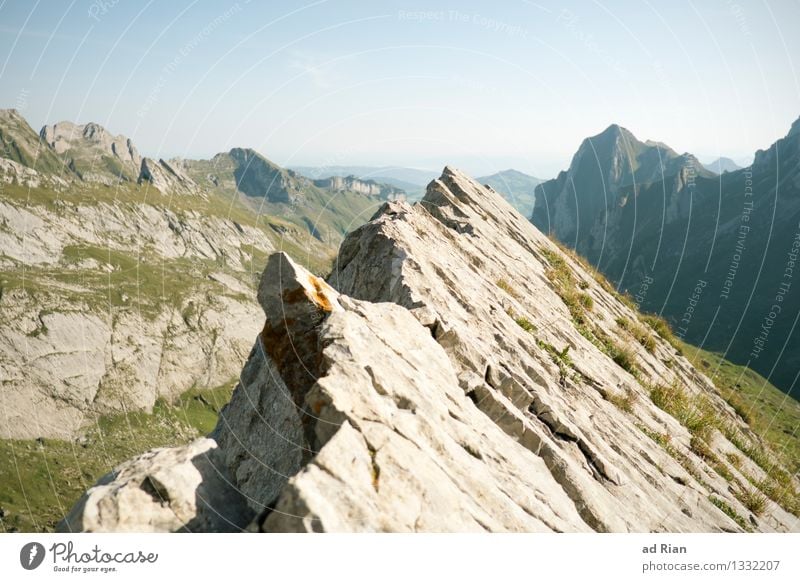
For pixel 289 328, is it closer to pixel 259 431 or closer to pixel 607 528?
pixel 259 431

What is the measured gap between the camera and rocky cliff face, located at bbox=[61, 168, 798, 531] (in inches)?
315

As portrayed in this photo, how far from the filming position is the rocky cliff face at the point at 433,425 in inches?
315

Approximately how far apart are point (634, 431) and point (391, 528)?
13.1 meters

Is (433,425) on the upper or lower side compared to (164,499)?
upper

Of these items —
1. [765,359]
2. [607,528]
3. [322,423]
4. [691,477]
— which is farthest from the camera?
[765,359]

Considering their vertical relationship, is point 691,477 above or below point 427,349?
below

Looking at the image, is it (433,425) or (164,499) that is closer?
(164,499)

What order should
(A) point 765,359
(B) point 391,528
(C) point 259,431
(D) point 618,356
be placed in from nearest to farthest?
(B) point 391,528 → (C) point 259,431 → (D) point 618,356 → (A) point 765,359

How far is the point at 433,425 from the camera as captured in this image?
9.97m

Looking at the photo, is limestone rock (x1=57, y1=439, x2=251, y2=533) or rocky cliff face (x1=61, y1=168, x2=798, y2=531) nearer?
limestone rock (x1=57, y1=439, x2=251, y2=533)

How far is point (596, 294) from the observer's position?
3136 centimetres

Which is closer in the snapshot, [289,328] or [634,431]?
[289,328]

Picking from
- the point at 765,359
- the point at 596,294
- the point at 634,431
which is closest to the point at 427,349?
the point at 634,431

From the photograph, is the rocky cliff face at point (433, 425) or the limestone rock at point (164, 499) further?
the rocky cliff face at point (433, 425)
